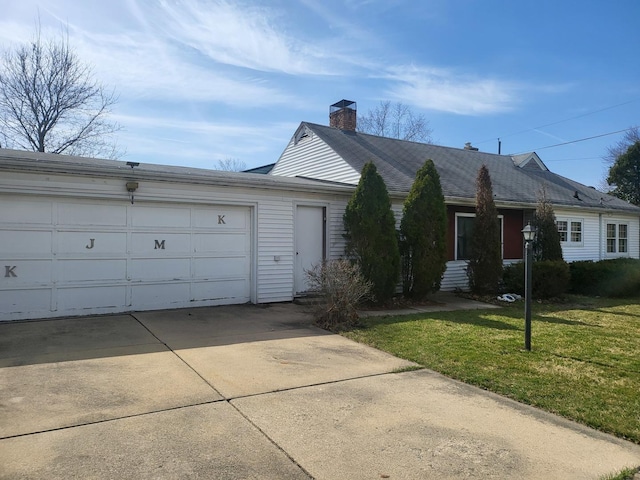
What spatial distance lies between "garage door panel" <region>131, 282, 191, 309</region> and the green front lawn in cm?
364

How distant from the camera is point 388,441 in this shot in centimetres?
351

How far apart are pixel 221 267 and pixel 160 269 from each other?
1242 mm

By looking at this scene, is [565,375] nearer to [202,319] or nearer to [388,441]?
[388,441]

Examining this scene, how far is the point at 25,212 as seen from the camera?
754cm

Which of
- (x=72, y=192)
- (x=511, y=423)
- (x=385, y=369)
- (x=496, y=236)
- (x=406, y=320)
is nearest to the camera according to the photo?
(x=511, y=423)

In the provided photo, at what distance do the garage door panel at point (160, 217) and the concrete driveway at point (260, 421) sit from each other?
302 centimetres

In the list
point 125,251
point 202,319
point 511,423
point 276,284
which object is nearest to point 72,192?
point 125,251

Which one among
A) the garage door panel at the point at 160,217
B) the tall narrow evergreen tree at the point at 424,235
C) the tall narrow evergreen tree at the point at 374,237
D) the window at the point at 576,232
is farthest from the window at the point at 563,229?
the garage door panel at the point at 160,217

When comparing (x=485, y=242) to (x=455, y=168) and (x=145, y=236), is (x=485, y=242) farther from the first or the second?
(x=145, y=236)

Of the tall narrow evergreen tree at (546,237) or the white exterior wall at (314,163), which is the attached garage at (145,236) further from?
the tall narrow evergreen tree at (546,237)

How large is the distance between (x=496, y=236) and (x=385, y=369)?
734 cm

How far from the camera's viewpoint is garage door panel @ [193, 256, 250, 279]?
30.2 feet

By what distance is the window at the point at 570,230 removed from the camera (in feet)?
51.8

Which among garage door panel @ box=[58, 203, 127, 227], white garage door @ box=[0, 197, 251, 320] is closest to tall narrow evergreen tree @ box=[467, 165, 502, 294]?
white garage door @ box=[0, 197, 251, 320]
